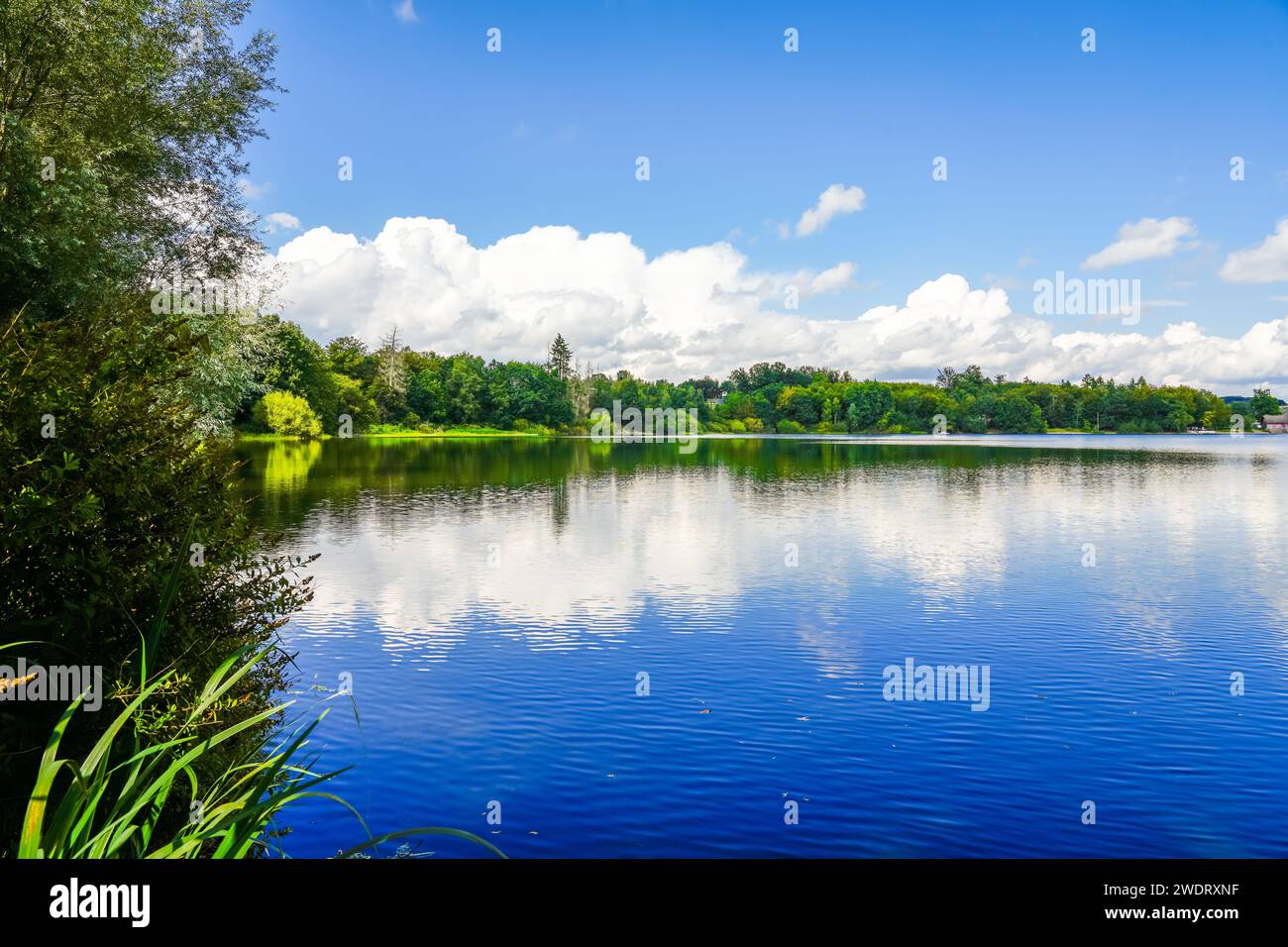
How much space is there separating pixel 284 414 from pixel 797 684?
92174mm

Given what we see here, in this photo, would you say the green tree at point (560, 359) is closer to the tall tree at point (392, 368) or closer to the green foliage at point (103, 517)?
the tall tree at point (392, 368)

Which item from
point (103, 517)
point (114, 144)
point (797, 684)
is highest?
point (114, 144)

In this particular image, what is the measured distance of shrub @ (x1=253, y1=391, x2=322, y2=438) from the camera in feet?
316

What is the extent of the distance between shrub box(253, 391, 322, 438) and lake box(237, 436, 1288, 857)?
2580 inches

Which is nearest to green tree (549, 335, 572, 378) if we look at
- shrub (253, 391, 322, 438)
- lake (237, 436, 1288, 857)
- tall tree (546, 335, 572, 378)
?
tall tree (546, 335, 572, 378)

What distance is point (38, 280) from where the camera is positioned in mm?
20094

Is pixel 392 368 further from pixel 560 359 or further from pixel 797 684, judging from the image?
pixel 797 684

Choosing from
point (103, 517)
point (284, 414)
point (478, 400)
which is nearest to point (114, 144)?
point (103, 517)

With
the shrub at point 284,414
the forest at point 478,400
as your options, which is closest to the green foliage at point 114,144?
the forest at point 478,400

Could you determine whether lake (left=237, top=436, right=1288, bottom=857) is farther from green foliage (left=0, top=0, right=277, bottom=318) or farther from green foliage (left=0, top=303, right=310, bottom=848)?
green foliage (left=0, top=0, right=277, bottom=318)

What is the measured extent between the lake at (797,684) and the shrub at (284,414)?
215ft

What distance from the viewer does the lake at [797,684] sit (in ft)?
33.0

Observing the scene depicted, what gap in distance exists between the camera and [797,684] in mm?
15359
